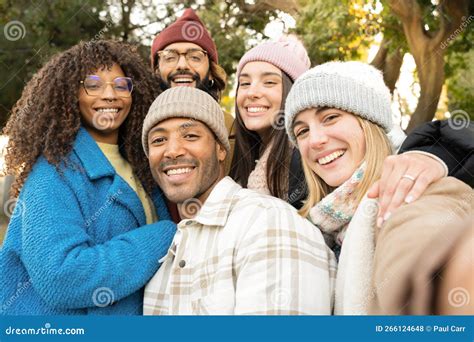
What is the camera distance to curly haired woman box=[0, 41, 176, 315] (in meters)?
2.40

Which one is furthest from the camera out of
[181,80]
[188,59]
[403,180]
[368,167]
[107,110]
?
[188,59]

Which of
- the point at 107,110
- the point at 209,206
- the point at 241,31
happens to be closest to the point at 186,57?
the point at 107,110

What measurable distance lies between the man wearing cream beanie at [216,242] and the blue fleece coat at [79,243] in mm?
126

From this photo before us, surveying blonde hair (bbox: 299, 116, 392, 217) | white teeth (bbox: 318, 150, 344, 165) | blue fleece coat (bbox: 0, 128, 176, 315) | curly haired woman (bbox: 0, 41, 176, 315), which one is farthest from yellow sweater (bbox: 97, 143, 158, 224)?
white teeth (bbox: 318, 150, 344, 165)

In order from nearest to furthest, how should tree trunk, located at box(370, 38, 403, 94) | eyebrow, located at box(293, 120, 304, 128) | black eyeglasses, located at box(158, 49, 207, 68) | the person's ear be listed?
eyebrow, located at box(293, 120, 304, 128)
the person's ear
black eyeglasses, located at box(158, 49, 207, 68)
tree trunk, located at box(370, 38, 403, 94)

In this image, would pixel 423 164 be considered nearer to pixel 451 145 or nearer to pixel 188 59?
pixel 451 145

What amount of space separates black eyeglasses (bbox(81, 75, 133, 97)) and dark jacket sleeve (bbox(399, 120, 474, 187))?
52.1 inches

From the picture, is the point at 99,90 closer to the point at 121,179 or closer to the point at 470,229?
the point at 121,179

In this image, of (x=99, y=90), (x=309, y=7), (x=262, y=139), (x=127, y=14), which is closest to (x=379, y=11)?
(x=309, y=7)

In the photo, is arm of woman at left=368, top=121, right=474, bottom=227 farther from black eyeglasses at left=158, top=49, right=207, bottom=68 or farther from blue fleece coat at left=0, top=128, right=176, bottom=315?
black eyeglasses at left=158, top=49, right=207, bottom=68

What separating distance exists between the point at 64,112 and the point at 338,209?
50.7 inches

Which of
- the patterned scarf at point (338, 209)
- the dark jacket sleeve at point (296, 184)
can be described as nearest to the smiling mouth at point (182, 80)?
the dark jacket sleeve at point (296, 184)

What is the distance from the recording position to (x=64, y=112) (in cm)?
283

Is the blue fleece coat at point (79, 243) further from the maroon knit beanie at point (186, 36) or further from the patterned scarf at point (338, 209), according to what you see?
the maroon knit beanie at point (186, 36)
